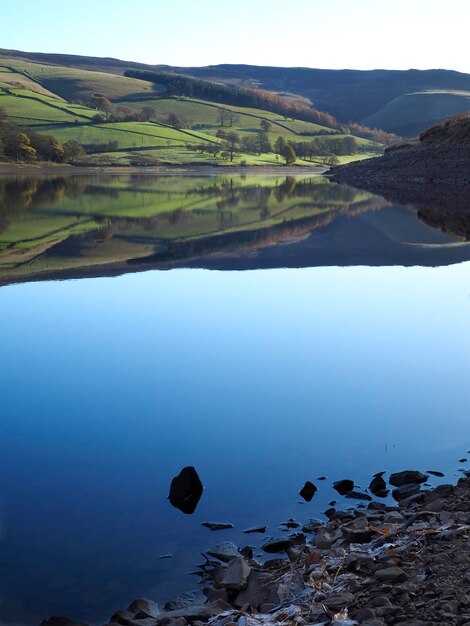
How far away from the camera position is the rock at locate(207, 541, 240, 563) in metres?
8.19

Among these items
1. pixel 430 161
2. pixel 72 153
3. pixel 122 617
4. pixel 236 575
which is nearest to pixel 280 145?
pixel 72 153

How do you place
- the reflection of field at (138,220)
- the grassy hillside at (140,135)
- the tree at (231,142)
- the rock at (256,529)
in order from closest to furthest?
1. the rock at (256,529)
2. the reflection of field at (138,220)
3. the grassy hillside at (140,135)
4. the tree at (231,142)

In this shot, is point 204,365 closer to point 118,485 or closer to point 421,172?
point 118,485

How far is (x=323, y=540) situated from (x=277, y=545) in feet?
1.75

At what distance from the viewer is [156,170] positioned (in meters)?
127

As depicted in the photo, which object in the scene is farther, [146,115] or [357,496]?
[146,115]

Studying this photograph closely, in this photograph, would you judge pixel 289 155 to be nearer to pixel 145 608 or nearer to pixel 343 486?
pixel 343 486

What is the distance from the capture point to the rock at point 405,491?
9.70m

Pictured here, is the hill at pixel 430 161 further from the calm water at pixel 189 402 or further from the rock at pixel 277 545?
the rock at pixel 277 545

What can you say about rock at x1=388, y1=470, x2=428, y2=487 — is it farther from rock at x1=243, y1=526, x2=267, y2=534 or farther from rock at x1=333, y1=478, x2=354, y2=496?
rock at x1=243, y1=526, x2=267, y2=534

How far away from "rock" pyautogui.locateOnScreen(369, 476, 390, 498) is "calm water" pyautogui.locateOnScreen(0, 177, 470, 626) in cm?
22

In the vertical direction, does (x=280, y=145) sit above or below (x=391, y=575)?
above

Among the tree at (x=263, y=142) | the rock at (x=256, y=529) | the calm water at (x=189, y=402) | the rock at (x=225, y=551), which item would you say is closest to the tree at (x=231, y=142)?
the tree at (x=263, y=142)

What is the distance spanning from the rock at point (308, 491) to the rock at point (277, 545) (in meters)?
1.19
